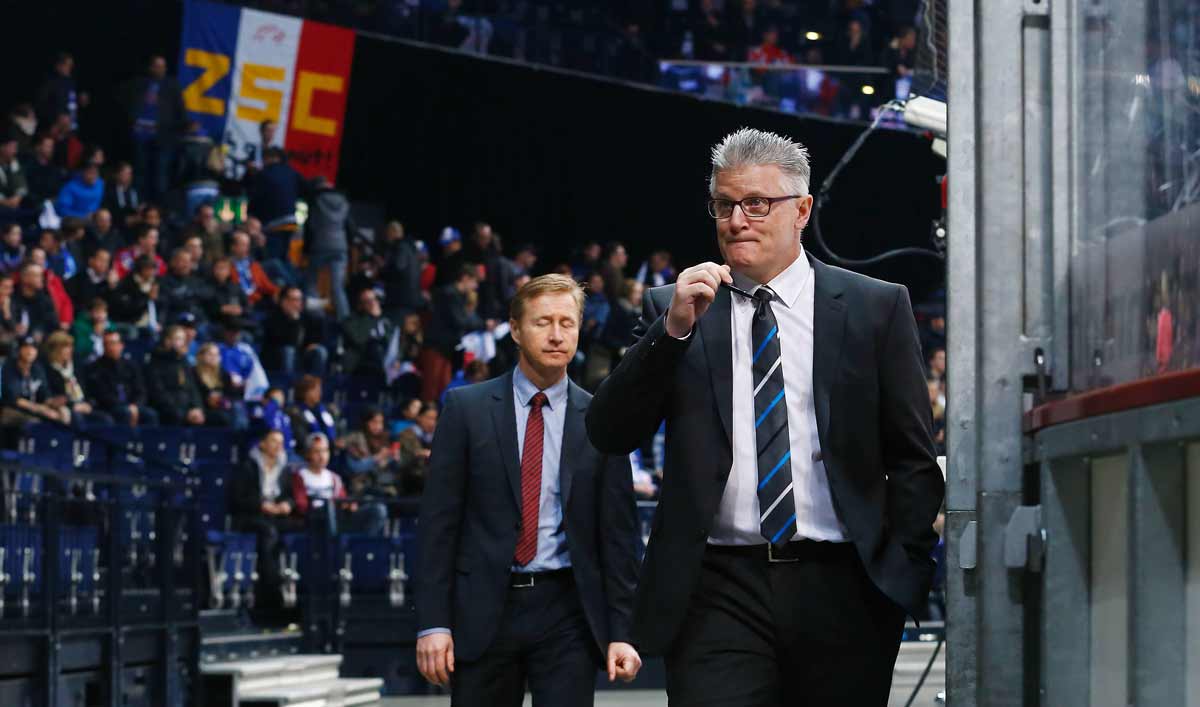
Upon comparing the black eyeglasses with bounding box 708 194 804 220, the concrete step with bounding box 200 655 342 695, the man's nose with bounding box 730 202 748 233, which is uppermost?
the black eyeglasses with bounding box 708 194 804 220

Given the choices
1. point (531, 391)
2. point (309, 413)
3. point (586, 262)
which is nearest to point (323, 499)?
point (309, 413)

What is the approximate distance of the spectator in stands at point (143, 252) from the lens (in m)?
18.2

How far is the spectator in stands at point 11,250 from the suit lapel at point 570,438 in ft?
42.3

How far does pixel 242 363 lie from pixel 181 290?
1.13 m

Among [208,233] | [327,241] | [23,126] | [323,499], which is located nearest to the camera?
[323,499]

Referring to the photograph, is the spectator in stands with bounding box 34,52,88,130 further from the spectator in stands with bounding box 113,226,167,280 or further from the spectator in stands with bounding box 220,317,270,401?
the spectator in stands with bounding box 220,317,270,401

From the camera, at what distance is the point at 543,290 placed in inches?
213

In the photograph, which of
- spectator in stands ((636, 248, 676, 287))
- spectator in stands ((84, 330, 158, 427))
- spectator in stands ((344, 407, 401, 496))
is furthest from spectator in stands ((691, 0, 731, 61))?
spectator in stands ((84, 330, 158, 427))

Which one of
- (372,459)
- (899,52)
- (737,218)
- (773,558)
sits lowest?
(773,558)

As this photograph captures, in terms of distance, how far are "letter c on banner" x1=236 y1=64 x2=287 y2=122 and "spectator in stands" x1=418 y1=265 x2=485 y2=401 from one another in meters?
4.24

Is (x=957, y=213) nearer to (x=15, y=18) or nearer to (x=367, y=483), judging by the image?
(x=367, y=483)

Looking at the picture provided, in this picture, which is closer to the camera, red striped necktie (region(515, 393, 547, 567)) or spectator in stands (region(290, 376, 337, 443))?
red striped necktie (region(515, 393, 547, 567))

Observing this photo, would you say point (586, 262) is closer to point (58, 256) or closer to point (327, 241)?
point (327, 241)

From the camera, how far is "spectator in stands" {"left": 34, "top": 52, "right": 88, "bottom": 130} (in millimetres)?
21766
